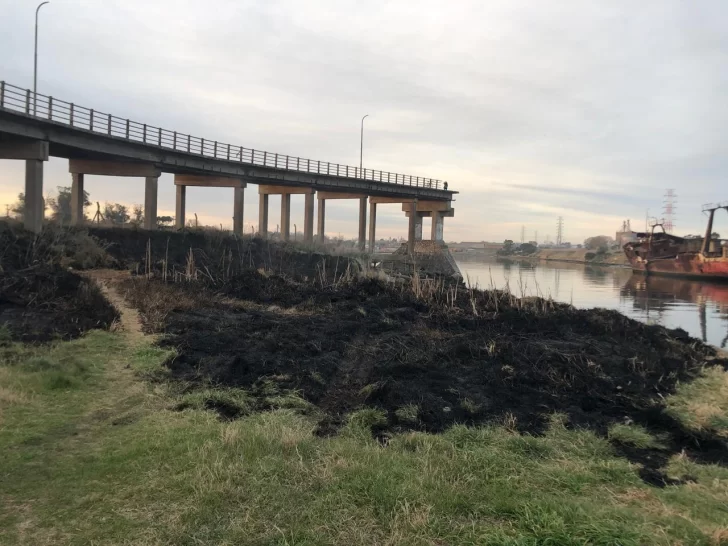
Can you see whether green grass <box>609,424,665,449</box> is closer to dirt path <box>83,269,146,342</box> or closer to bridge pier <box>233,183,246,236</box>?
dirt path <box>83,269,146,342</box>

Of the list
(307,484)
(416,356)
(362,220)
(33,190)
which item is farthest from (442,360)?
(362,220)

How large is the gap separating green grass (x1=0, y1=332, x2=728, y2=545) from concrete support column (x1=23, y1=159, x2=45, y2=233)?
24866 millimetres

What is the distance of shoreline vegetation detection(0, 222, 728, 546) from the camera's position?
4355 mm

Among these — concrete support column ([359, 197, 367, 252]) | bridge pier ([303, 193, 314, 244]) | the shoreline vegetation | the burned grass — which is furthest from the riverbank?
the shoreline vegetation

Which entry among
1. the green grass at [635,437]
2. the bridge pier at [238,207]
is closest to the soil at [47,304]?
the green grass at [635,437]

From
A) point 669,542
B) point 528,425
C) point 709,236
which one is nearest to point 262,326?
point 528,425

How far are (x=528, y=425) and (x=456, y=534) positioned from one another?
11.9ft

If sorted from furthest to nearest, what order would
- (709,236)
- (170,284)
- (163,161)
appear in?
(709,236) < (163,161) < (170,284)

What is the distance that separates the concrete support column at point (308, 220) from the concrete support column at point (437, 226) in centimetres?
2019

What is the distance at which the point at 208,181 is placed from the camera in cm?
4722

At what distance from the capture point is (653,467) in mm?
6098

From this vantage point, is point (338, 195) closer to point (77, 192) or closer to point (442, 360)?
point (77, 192)

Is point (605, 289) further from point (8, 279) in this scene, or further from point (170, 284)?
point (8, 279)

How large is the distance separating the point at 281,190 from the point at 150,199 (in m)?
18.8
